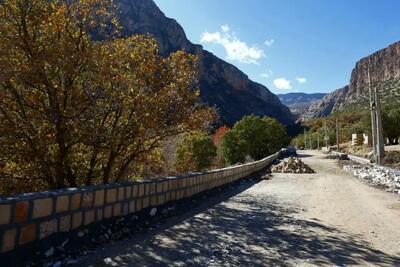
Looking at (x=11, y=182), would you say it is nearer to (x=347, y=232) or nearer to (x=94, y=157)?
(x=94, y=157)

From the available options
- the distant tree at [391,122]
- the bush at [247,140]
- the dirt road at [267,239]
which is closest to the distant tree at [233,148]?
the bush at [247,140]

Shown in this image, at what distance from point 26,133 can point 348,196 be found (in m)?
11.7

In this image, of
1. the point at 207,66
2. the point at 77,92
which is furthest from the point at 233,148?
the point at 207,66

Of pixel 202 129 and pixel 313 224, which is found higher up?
pixel 202 129

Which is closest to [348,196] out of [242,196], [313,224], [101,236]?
[242,196]

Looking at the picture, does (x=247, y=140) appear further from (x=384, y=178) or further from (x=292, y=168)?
(x=384, y=178)

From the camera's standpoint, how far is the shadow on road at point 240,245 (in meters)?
6.02

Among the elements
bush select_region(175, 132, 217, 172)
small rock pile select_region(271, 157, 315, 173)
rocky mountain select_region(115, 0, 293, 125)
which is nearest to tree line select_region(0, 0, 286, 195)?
small rock pile select_region(271, 157, 315, 173)

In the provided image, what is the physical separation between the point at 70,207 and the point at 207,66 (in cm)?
14315

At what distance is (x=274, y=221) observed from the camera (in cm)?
954

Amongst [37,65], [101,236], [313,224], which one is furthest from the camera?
[313,224]

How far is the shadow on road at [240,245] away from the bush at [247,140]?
1731 inches

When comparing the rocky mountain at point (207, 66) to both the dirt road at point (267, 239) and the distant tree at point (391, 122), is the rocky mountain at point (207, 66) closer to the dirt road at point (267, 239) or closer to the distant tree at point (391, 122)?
the distant tree at point (391, 122)

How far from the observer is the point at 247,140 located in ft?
184
